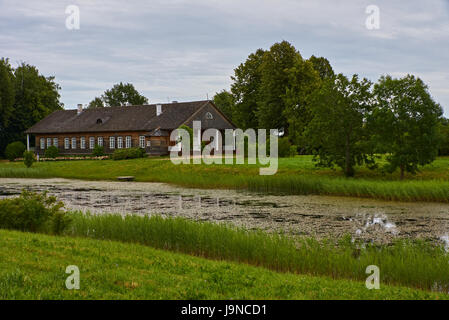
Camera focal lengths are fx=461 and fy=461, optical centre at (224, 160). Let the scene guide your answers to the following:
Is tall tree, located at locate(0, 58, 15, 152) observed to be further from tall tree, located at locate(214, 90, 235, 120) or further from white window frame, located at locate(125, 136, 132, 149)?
tall tree, located at locate(214, 90, 235, 120)

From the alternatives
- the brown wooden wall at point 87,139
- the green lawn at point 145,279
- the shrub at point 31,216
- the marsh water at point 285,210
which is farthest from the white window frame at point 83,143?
the green lawn at point 145,279

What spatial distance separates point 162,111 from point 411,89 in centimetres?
3021

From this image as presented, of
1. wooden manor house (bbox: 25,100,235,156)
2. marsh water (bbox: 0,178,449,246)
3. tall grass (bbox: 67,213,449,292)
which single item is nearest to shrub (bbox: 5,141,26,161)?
wooden manor house (bbox: 25,100,235,156)

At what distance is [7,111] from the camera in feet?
177

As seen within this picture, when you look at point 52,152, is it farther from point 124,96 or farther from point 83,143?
point 124,96

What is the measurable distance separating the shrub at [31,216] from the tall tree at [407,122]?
53.0 feet

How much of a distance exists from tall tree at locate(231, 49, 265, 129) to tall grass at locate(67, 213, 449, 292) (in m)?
39.4

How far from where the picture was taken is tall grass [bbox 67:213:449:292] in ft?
26.0

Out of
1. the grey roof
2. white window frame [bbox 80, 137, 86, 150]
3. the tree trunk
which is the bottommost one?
the tree trunk

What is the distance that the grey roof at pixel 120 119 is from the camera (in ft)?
150

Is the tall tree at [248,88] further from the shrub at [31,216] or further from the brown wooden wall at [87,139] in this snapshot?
the shrub at [31,216]

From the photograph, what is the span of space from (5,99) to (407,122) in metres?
46.2

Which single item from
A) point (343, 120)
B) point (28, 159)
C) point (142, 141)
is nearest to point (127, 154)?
point (142, 141)
